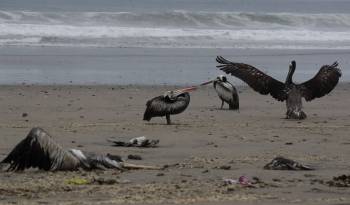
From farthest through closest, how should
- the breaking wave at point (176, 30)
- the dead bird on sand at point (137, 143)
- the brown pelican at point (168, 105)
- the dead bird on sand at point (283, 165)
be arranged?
the breaking wave at point (176, 30), the brown pelican at point (168, 105), the dead bird on sand at point (137, 143), the dead bird on sand at point (283, 165)

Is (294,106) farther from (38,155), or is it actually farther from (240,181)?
(38,155)

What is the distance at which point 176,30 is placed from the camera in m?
36.9

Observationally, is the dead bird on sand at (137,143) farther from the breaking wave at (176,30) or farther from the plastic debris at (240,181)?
the breaking wave at (176,30)

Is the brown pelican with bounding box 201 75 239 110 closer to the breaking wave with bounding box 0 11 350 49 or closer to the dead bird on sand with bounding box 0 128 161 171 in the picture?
the dead bird on sand with bounding box 0 128 161 171

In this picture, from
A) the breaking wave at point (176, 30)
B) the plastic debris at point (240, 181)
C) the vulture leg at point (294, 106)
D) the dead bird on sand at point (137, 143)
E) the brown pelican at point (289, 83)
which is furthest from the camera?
the breaking wave at point (176, 30)

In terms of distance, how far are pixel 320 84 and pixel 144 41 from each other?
18.5 m

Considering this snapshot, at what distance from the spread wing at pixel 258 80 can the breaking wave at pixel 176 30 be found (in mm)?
16177

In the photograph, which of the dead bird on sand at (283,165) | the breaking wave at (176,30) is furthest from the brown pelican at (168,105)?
the breaking wave at (176,30)

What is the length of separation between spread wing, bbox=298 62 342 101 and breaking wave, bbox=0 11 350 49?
16587mm

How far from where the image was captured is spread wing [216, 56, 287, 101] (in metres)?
14.3

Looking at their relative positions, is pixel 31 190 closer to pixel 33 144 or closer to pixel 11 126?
pixel 33 144

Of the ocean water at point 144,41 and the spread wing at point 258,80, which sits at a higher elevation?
the ocean water at point 144,41

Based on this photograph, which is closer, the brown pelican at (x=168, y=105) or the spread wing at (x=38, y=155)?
the spread wing at (x=38, y=155)

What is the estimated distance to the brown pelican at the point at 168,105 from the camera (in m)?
12.5
